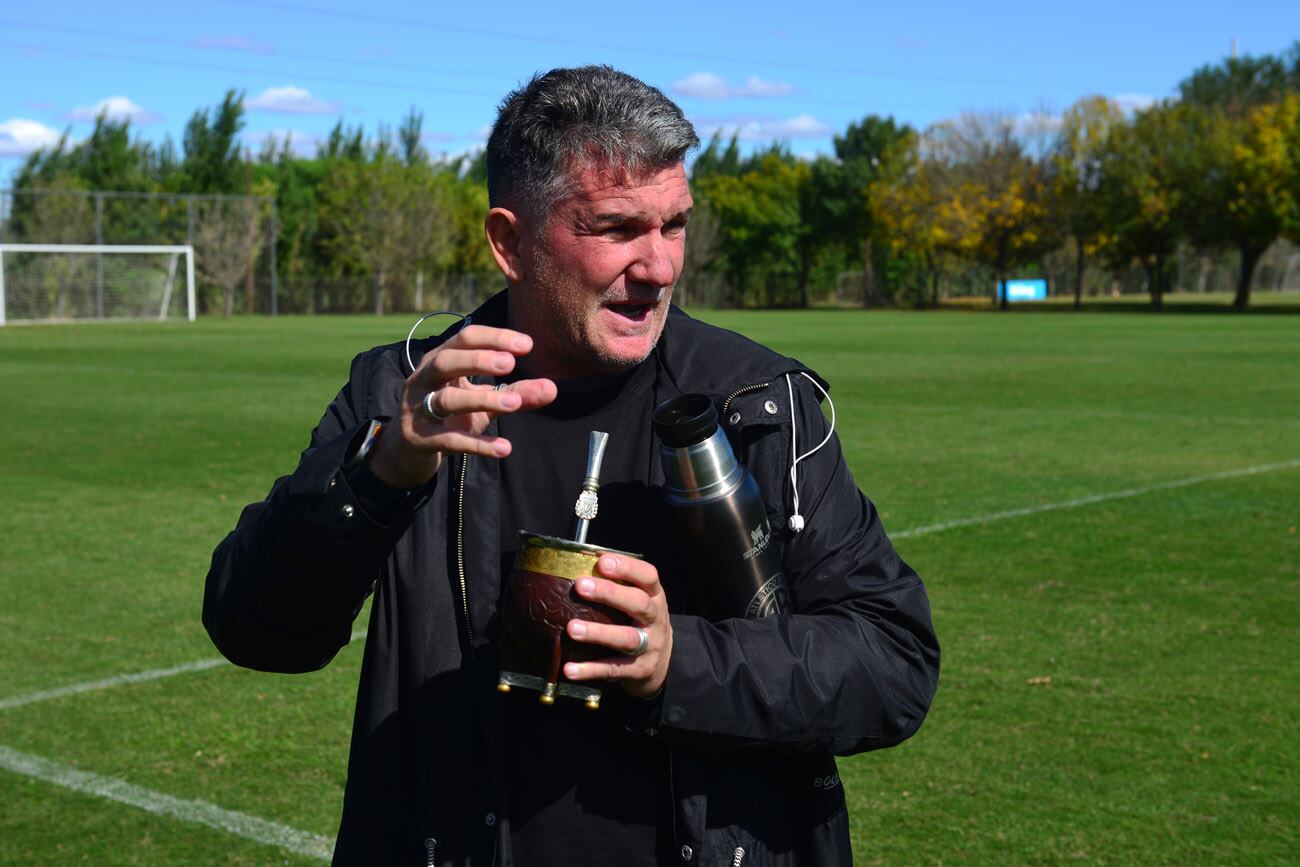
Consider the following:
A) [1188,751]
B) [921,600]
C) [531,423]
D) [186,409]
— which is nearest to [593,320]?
[531,423]

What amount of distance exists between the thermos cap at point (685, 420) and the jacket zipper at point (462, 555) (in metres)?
0.33

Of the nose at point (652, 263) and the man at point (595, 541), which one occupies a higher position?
the nose at point (652, 263)

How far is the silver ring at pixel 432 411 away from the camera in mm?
2100

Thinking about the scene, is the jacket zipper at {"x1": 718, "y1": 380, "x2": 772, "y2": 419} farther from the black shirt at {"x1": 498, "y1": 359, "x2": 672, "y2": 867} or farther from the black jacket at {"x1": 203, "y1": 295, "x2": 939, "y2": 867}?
the black shirt at {"x1": 498, "y1": 359, "x2": 672, "y2": 867}

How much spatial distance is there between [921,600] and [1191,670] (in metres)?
4.66

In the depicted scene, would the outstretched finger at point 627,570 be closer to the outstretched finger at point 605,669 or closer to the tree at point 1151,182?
the outstretched finger at point 605,669

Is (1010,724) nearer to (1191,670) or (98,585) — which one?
(1191,670)

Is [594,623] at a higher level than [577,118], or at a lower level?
lower

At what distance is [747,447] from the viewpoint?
2.40 metres

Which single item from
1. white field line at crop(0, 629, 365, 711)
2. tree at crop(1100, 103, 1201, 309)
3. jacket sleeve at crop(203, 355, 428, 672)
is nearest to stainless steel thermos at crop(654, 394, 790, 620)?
jacket sleeve at crop(203, 355, 428, 672)

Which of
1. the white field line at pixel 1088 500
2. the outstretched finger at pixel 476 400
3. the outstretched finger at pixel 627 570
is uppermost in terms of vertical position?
the outstretched finger at pixel 476 400

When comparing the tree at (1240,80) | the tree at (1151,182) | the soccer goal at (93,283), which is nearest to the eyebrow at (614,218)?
the soccer goal at (93,283)

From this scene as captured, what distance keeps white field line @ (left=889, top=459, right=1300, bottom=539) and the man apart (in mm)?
7344

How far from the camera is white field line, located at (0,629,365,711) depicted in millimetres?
6367
